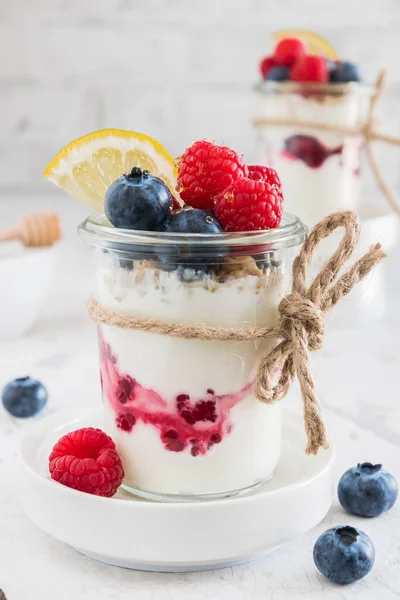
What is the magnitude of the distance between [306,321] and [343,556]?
20 cm

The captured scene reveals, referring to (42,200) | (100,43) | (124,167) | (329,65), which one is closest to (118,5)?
(100,43)

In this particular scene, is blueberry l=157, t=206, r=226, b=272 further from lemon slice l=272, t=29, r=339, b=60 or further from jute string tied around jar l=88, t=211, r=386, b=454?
lemon slice l=272, t=29, r=339, b=60

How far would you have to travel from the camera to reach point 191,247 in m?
0.70

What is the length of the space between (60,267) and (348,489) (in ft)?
3.99

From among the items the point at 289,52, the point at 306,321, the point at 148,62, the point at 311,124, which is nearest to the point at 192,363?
the point at 306,321

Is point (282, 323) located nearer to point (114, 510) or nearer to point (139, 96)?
point (114, 510)

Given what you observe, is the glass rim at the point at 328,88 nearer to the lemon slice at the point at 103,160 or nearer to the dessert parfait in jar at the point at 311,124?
the dessert parfait in jar at the point at 311,124

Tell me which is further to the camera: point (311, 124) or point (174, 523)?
point (311, 124)

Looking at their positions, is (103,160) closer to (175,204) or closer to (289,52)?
(175,204)

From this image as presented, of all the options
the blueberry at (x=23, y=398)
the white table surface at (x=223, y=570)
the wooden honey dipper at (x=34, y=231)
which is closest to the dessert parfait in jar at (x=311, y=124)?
the white table surface at (x=223, y=570)

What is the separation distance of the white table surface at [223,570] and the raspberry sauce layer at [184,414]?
0.12 m

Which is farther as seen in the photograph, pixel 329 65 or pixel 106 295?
pixel 329 65

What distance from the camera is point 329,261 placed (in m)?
0.75

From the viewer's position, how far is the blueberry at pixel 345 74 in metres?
1.55
